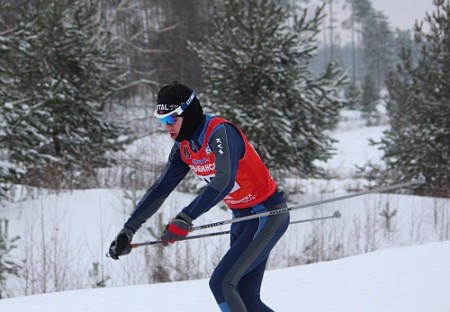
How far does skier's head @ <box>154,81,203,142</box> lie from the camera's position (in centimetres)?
300

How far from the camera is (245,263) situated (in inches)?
120

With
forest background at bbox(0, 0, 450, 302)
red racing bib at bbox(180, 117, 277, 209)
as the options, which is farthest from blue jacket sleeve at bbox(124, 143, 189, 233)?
forest background at bbox(0, 0, 450, 302)

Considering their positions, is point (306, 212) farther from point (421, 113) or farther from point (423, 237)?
point (421, 113)

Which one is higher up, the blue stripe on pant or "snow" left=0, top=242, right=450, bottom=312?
the blue stripe on pant

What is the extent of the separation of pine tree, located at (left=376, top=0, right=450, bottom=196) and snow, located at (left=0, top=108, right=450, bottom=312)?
1315mm

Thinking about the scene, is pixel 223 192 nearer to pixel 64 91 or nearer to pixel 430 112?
pixel 64 91

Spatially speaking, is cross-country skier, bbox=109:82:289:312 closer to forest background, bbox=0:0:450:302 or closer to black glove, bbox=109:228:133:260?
black glove, bbox=109:228:133:260

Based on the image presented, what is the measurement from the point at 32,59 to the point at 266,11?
488 centimetres

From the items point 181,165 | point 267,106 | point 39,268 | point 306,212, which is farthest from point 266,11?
point 181,165

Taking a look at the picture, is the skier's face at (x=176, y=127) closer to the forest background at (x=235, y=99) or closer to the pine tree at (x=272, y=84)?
the forest background at (x=235, y=99)

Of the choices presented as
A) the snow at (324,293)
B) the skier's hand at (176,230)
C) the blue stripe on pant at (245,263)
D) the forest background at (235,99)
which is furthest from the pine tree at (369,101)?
the skier's hand at (176,230)

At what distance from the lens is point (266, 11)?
10828 mm

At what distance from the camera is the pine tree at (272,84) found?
10641mm

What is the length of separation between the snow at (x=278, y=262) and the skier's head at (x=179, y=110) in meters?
2.02
